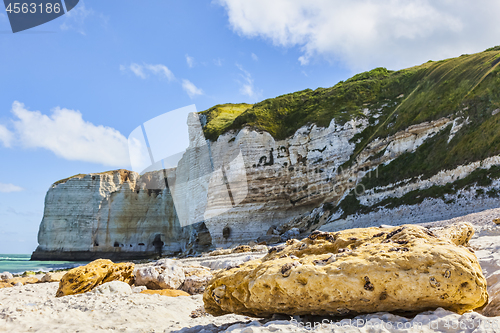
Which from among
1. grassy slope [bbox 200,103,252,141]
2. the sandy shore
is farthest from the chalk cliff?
the sandy shore

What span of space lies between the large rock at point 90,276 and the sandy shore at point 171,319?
1.11 metres

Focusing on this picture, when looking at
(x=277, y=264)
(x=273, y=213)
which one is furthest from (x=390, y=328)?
(x=273, y=213)

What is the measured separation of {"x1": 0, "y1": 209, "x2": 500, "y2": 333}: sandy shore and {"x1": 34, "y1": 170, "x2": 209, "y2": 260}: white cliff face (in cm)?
4754

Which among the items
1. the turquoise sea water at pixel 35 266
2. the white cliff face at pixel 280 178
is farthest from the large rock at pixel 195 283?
the turquoise sea water at pixel 35 266

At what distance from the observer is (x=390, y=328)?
3.49 m

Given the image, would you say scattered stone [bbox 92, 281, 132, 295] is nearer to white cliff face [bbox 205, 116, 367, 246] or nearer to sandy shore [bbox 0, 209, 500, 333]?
sandy shore [bbox 0, 209, 500, 333]

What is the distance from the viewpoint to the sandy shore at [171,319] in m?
3.47

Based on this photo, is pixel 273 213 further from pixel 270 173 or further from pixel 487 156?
pixel 487 156

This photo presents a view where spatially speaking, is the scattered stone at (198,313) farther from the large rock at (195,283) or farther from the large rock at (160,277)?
the large rock at (160,277)


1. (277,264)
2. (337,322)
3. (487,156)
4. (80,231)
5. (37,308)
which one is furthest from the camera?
(80,231)

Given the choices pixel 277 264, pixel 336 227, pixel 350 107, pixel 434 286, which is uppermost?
pixel 350 107

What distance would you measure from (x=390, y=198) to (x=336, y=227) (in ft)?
16.5

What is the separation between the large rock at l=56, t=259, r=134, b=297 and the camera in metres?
8.49

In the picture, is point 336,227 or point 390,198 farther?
point 336,227
